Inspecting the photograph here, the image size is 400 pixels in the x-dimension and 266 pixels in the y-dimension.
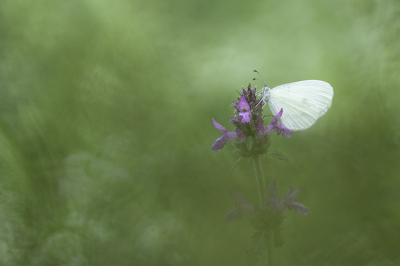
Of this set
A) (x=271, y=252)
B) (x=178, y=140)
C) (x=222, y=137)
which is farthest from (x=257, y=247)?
(x=178, y=140)

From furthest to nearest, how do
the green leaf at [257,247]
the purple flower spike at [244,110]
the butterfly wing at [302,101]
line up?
1. the butterfly wing at [302,101]
2. the purple flower spike at [244,110]
3. the green leaf at [257,247]

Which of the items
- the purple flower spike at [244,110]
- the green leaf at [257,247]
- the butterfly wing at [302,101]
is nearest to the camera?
the green leaf at [257,247]

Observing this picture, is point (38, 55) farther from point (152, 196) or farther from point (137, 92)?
point (152, 196)

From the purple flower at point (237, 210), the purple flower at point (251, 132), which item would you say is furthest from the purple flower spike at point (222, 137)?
the purple flower at point (237, 210)

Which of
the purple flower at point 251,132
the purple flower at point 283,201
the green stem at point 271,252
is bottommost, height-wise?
the green stem at point 271,252

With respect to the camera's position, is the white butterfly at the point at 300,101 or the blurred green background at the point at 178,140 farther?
the white butterfly at the point at 300,101

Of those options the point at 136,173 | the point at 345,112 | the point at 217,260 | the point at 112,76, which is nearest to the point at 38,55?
the point at 112,76

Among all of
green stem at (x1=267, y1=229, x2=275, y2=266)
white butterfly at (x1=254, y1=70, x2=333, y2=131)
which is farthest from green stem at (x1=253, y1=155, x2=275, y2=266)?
white butterfly at (x1=254, y1=70, x2=333, y2=131)

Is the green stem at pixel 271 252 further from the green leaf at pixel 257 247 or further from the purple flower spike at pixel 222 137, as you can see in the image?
the purple flower spike at pixel 222 137
